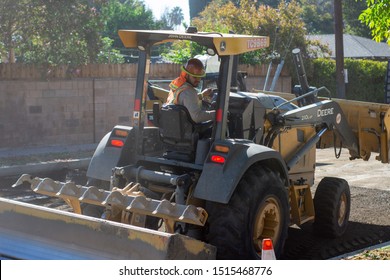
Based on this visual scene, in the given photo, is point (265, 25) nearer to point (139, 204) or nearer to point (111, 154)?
point (111, 154)

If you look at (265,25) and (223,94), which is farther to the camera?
(265,25)

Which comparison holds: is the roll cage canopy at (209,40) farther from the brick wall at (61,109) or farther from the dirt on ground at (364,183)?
the brick wall at (61,109)

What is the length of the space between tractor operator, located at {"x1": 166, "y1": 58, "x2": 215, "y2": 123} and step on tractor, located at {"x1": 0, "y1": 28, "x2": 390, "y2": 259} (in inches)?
3.7

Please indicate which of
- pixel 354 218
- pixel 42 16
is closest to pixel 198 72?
pixel 354 218

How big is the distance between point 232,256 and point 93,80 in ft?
42.8

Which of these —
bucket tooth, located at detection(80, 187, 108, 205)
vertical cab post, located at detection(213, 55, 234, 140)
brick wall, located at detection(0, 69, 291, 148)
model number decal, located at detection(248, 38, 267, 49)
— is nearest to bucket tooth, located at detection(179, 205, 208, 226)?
bucket tooth, located at detection(80, 187, 108, 205)

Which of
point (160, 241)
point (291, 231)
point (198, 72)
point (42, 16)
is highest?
point (42, 16)

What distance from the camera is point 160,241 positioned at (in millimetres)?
6621

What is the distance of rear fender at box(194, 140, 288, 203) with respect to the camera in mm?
7684

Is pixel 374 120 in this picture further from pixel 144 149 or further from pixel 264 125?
pixel 144 149

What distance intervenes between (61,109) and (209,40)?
12143mm

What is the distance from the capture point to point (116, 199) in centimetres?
758

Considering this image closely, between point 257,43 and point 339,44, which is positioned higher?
point 339,44

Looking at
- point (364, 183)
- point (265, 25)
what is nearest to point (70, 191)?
point (364, 183)
